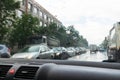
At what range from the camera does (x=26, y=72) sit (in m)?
3.91

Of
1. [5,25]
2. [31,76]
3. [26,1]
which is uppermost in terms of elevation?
[26,1]

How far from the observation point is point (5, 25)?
3284cm

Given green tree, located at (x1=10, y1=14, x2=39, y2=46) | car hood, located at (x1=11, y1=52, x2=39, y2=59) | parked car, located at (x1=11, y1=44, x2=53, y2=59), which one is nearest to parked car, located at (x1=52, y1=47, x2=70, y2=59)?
parked car, located at (x1=11, y1=44, x2=53, y2=59)

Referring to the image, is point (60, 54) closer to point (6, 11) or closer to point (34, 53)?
point (34, 53)

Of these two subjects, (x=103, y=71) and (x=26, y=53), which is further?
(x=26, y=53)

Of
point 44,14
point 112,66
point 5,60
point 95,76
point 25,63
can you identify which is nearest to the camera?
point 95,76

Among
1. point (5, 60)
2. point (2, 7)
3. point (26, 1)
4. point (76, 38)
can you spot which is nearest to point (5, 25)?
point (2, 7)

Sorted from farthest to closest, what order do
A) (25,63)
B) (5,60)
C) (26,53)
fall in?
(26,53) → (5,60) → (25,63)

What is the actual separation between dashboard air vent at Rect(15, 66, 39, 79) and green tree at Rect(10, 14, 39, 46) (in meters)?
38.9

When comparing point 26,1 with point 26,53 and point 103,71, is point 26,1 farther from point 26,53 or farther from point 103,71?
point 103,71

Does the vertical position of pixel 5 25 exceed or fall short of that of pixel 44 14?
it falls short

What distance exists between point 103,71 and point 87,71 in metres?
0.13

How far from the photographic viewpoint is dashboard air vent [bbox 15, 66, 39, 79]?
3857mm

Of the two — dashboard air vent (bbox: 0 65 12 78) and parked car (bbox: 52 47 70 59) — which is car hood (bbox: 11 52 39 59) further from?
dashboard air vent (bbox: 0 65 12 78)
